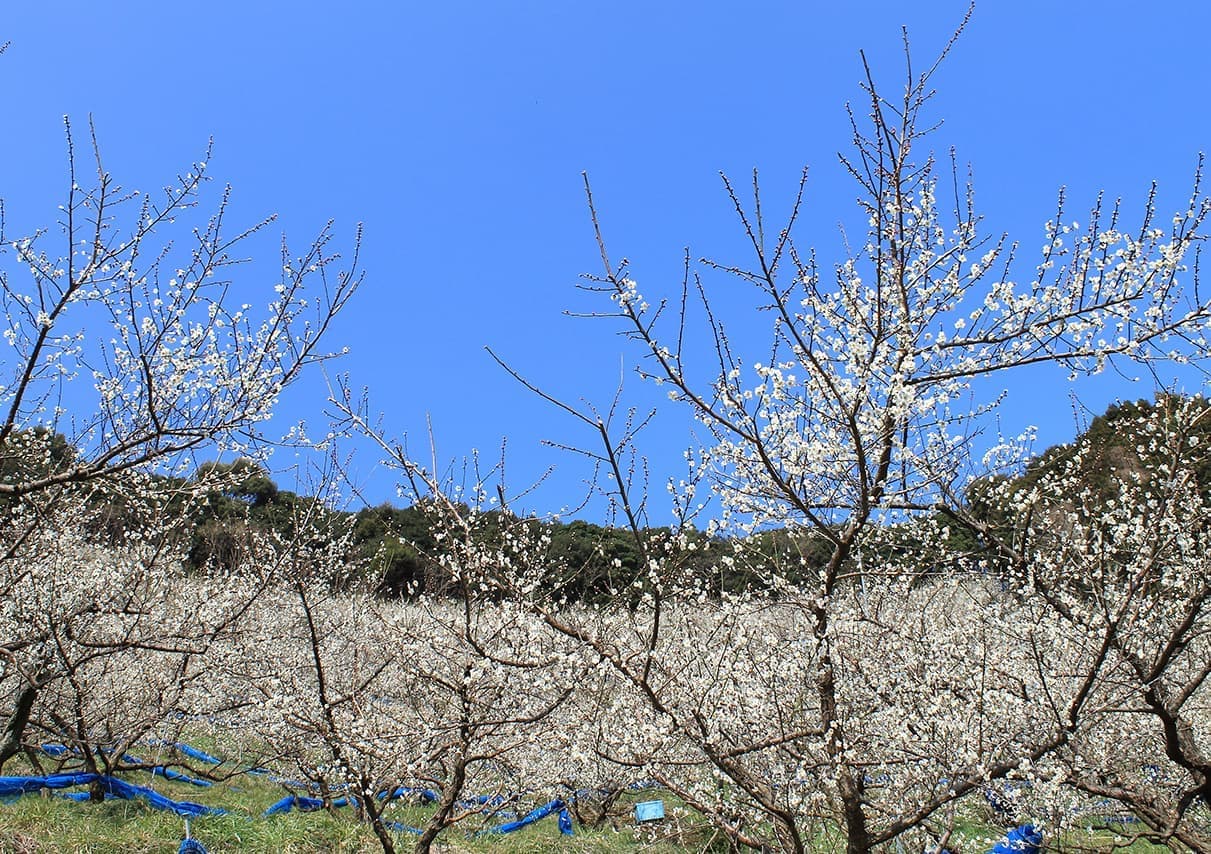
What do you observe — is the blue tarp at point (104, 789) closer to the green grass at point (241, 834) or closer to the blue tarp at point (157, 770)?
the green grass at point (241, 834)

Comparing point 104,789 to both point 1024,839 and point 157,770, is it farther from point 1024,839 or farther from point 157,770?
point 1024,839

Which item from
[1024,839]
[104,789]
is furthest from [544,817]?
[1024,839]

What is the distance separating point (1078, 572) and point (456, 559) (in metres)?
3.73

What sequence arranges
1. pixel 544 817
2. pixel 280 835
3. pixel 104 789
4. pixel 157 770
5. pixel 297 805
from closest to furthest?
pixel 280 835, pixel 104 789, pixel 297 805, pixel 544 817, pixel 157 770

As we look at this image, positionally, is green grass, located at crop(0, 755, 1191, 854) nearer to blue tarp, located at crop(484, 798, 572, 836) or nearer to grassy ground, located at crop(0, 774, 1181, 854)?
grassy ground, located at crop(0, 774, 1181, 854)

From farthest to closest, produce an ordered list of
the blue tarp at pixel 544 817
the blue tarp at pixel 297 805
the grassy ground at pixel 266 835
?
the blue tarp at pixel 297 805
the blue tarp at pixel 544 817
the grassy ground at pixel 266 835

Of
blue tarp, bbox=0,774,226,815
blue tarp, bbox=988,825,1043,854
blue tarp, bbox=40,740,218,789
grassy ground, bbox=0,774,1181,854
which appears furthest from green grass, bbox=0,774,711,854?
blue tarp, bbox=988,825,1043,854

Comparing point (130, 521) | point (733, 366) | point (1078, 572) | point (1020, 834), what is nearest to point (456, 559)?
point (733, 366)

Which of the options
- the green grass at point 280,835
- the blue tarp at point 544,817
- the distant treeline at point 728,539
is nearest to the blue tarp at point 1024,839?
the green grass at point 280,835

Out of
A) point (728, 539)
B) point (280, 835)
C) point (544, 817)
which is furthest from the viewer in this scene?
point (544, 817)

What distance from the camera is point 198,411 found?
4.47 m

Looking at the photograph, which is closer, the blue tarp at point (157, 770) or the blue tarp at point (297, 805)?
the blue tarp at point (297, 805)

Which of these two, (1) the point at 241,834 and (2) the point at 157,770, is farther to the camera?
(2) the point at 157,770

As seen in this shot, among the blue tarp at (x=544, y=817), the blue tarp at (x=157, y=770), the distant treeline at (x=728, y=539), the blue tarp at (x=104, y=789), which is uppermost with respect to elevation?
the distant treeline at (x=728, y=539)
